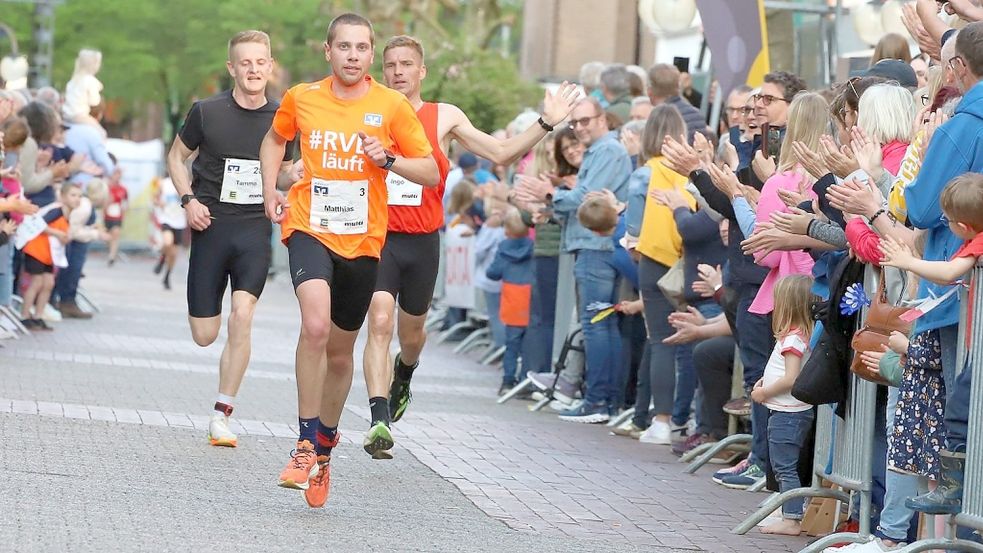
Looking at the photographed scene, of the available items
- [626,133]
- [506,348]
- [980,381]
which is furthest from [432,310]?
[980,381]

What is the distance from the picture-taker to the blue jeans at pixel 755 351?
977 cm

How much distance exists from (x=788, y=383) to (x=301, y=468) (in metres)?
2.42

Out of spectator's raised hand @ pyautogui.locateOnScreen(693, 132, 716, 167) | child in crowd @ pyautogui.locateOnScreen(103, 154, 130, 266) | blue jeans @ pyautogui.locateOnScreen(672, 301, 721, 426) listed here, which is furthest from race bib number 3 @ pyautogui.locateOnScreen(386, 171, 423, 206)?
child in crowd @ pyautogui.locateOnScreen(103, 154, 130, 266)

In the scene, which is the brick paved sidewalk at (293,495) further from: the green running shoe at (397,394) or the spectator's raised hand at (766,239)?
the spectator's raised hand at (766,239)

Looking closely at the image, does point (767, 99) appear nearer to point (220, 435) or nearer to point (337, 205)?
point (337, 205)

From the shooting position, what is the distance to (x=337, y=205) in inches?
320

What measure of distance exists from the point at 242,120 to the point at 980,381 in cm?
541

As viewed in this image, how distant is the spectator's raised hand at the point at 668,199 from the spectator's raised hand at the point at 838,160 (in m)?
3.30

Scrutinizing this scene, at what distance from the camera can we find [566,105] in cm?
894

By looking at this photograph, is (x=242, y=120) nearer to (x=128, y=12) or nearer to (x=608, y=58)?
(x=608, y=58)

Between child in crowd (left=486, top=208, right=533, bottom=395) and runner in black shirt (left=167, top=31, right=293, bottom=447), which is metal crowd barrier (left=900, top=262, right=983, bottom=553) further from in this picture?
child in crowd (left=486, top=208, right=533, bottom=395)

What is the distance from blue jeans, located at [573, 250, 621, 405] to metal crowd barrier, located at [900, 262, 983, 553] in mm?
6324

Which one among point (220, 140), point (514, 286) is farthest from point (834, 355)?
point (514, 286)

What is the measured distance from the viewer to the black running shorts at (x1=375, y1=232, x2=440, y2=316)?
9.87 meters
